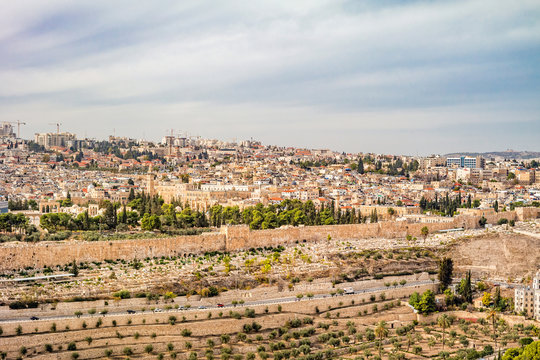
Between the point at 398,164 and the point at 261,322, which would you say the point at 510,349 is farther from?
the point at 398,164

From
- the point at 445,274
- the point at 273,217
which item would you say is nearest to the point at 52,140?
the point at 273,217

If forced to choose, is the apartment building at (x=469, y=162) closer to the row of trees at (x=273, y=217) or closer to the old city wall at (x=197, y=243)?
the old city wall at (x=197, y=243)

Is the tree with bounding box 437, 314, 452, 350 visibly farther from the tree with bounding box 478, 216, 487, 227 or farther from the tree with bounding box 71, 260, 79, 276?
the tree with bounding box 478, 216, 487, 227

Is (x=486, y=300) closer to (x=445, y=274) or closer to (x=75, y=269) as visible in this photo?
(x=445, y=274)

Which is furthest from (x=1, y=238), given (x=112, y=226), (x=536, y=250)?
(x=536, y=250)

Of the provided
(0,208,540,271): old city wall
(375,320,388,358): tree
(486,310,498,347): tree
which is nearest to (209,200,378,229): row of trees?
(0,208,540,271): old city wall

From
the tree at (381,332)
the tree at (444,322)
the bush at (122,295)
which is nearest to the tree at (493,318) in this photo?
the tree at (444,322)
